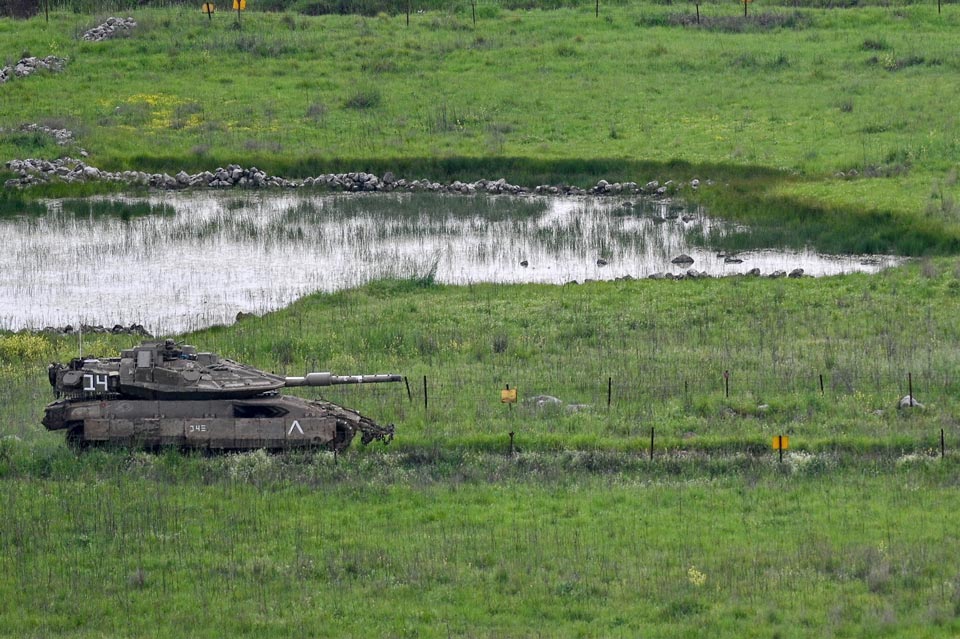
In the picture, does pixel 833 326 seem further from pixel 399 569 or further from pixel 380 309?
pixel 399 569

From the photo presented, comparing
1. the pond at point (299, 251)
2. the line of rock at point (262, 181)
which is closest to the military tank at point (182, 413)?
the pond at point (299, 251)

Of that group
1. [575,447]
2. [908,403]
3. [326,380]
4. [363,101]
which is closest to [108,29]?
[363,101]

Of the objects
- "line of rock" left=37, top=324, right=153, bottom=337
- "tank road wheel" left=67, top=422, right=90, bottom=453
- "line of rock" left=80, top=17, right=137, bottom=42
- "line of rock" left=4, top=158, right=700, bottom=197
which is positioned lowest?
"line of rock" left=37, top=324, right=153, bottom=337

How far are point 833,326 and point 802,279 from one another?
602 centimetres

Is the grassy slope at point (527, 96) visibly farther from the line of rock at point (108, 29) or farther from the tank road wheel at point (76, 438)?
the tank road wheel at point (76, 438)

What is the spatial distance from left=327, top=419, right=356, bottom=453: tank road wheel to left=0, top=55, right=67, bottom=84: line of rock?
1807 inches

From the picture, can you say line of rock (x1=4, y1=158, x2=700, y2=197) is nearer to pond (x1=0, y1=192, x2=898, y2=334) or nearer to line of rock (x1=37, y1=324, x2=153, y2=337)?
pond (x1=0, y1=192, x2=898, y2=334)

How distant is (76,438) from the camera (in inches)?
1038

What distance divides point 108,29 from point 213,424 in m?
51.1

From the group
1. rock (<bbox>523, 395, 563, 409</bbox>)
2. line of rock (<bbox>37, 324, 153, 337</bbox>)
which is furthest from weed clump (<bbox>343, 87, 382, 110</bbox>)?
rock (<bbox>523, 395, 563, 409</bbox>)

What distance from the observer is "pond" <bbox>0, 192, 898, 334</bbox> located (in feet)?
132

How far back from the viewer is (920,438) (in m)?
26.0

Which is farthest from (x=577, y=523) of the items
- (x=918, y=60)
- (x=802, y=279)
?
(x=918, y=60)

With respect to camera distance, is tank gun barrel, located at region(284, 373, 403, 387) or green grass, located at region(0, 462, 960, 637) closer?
green grass, located at region(0, 462, 960, 637)
